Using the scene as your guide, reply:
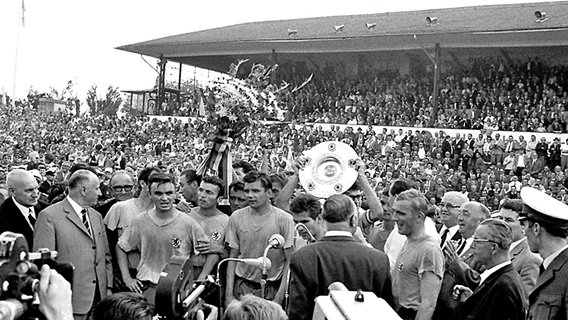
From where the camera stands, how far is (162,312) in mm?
2459

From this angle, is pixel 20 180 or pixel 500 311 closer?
pixel 500 311

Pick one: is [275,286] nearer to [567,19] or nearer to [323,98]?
[567,19]

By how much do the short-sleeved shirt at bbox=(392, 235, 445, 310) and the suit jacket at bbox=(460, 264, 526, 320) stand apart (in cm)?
45

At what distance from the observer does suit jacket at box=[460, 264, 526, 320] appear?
4.19 meters

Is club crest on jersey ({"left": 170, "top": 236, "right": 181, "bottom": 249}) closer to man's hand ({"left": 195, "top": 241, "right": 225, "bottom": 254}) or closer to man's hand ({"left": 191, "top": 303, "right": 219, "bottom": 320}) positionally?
man's hand ({"left": 195, "top": 241, "right": 225, "bottom": 254})

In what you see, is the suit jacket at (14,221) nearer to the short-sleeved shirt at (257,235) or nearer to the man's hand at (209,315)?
the short-sleeved shirt at (257,235)

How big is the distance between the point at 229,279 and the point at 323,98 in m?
26.2

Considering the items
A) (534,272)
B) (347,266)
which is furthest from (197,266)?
(534,272)

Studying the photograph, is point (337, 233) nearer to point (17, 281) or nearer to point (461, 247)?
point (461, 247)

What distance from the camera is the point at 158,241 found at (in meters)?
5.85

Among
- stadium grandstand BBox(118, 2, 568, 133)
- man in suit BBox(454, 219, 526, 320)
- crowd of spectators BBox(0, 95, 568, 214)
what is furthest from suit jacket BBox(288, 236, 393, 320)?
stadium grandstand BBox(118, 2, 568, 133)

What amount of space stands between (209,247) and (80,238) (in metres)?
1.06

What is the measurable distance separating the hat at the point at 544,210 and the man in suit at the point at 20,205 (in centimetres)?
403

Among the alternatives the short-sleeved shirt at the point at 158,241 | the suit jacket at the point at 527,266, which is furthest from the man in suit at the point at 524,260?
the short-sleeved shirt at the point at 158,241
